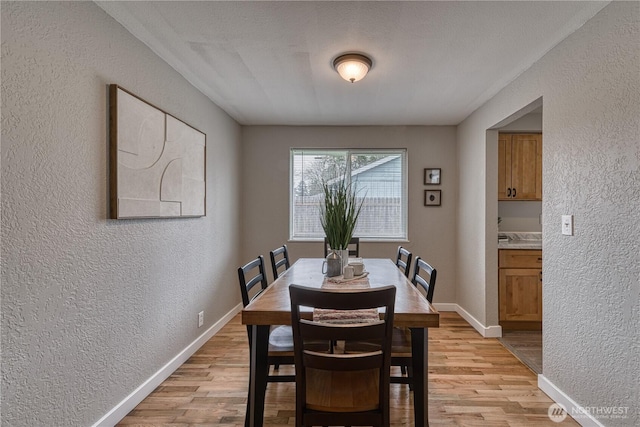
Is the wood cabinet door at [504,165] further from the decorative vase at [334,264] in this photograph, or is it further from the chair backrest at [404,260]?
the decorative vase at [334,264]

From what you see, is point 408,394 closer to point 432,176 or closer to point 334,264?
point 334,264

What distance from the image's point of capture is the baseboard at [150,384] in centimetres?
185

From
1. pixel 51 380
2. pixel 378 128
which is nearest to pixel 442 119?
pixel 378 128

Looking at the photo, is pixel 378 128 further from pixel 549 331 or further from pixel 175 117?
pixel 549 331

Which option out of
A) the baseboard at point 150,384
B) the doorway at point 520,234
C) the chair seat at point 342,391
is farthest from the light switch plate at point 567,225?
the baseboard at point 150,384

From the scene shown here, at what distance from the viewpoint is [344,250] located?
222 cm

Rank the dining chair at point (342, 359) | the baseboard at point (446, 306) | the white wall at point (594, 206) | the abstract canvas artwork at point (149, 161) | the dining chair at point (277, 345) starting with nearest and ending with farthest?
the dining chair at point (342, 359), the white wall at point (594, 206), the dining chair at point (277, 345), the abstract canvas artwork at point (149, 161), the baseboard at point (446, 306)

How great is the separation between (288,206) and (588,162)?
303 cm

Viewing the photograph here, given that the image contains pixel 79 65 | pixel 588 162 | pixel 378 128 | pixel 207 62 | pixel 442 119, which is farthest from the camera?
pixel 378 128

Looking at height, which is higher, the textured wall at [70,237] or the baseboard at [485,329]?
the textured wall at [70,237]

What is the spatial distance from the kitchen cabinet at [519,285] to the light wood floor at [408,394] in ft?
1.85

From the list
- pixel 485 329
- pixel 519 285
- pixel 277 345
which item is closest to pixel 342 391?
pixel 277 345

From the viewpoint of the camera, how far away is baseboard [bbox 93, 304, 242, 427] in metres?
1.85

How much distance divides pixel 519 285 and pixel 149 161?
351 cm
